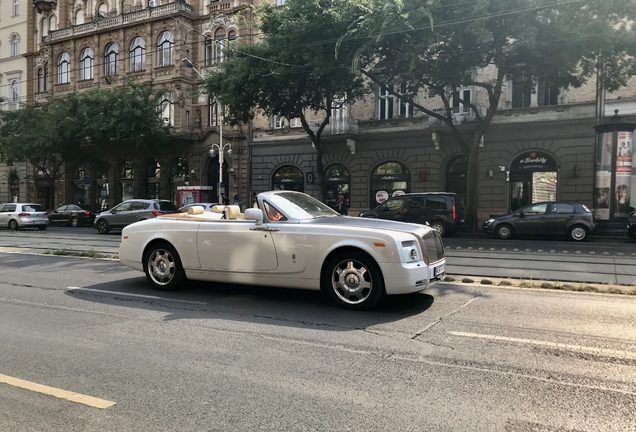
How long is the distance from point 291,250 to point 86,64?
132 feet

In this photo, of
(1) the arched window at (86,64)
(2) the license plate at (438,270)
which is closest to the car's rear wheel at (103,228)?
(2) the license plate at (438,270)

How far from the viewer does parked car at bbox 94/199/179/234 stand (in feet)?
77.8

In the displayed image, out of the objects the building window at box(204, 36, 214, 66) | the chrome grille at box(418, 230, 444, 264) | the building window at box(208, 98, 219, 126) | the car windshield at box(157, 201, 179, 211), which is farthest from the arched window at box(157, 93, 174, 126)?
the chrome grille at box(418, 230, 444, 264)

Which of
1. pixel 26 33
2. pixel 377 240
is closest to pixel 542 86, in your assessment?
pixel 377 240

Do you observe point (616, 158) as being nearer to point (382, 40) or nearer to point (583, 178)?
point (583, 178)

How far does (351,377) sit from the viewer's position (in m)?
4.09

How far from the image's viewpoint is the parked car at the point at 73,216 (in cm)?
3081

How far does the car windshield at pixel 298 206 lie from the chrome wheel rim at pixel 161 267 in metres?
1.98

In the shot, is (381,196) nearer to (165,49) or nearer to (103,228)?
(103,228)

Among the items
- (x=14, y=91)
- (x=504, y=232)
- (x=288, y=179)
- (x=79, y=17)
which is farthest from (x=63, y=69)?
(x=504, y=232)

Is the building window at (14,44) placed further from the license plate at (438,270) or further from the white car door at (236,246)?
the license plate at (438,270)

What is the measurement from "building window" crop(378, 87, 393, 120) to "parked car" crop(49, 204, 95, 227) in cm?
1897

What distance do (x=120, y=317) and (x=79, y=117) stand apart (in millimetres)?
30510

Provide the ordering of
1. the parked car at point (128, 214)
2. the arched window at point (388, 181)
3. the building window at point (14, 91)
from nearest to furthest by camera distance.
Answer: the parked car at point (128, 214)
the arched window at point (388, 181)
the building window at point (14, 91)
